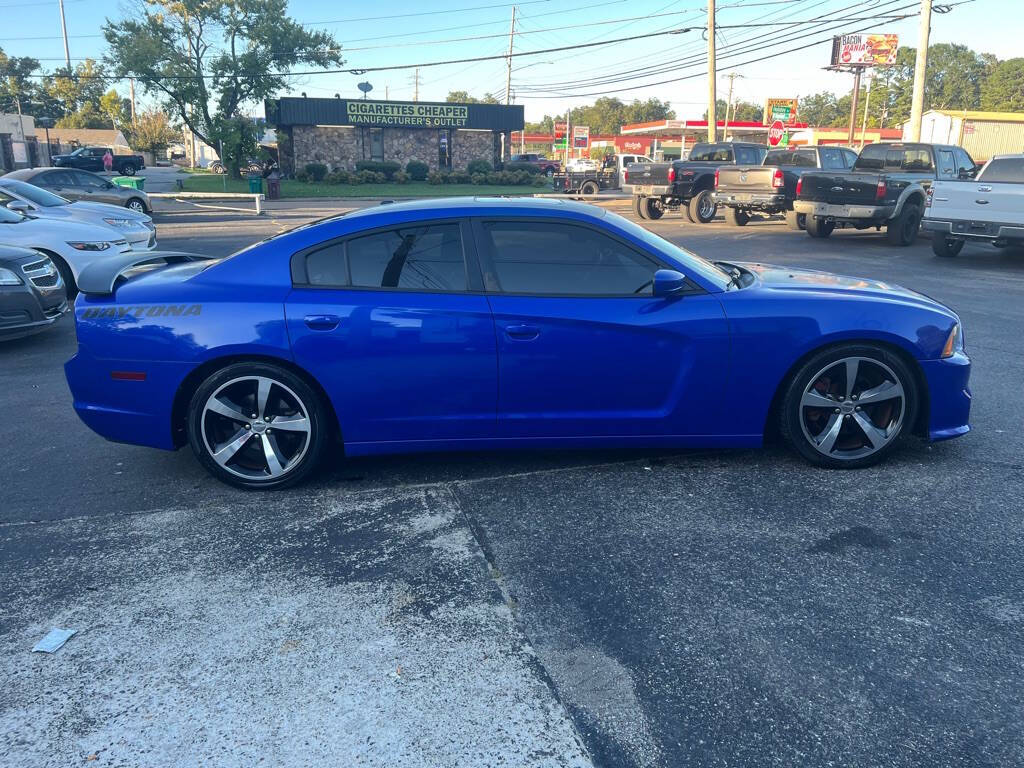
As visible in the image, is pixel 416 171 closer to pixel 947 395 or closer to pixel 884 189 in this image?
pixel 884 189

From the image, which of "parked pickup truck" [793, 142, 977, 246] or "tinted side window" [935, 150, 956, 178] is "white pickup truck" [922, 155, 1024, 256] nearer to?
"parked pickup truck" [793, 142, 977, 246]

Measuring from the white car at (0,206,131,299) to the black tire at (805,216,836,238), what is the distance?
1340cm

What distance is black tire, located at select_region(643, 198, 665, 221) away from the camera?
22.8m

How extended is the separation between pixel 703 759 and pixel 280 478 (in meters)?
2.72

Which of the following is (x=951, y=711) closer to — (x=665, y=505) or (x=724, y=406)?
(x=665, y=505)

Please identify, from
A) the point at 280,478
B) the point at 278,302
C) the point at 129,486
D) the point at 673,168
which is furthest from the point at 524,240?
the point at 673,168

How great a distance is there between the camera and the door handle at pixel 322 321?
418cm

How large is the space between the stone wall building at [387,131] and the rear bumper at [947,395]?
46.7 metres

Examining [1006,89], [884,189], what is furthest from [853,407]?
[1006,89]

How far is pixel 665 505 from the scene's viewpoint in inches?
162

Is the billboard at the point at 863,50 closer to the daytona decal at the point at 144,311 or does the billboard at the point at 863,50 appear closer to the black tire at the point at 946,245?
the black tire at the point at 946,245

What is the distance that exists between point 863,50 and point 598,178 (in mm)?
22382

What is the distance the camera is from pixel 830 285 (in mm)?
4746

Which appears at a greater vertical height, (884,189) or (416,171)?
(416,171)
